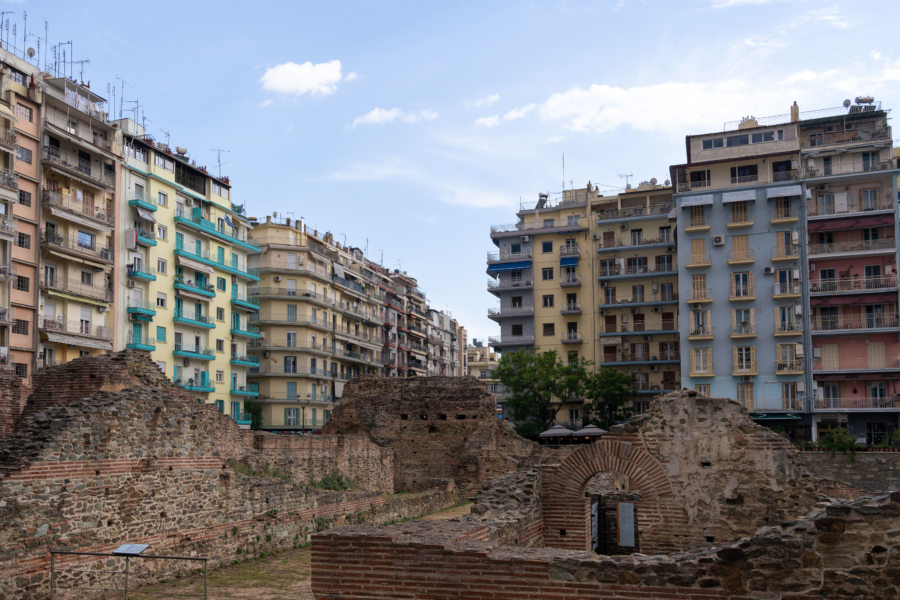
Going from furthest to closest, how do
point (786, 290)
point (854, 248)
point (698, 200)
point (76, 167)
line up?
point (698, 200) → point (786, 290) → point (854, 248) → point (76, 167)

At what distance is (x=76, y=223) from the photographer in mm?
35188

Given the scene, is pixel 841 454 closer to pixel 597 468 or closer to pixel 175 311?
pixel 597 468

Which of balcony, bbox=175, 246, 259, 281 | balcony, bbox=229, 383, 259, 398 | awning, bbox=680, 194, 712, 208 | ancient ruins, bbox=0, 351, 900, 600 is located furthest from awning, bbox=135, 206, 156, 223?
awning, bbox=680, 194, 712, 208

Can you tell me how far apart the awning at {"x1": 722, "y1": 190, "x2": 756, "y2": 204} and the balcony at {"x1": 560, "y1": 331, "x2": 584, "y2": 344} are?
1163 cm

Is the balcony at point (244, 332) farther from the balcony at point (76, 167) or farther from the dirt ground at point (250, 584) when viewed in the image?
the dirt ground at point (250, 584)

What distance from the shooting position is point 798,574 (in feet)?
24.1

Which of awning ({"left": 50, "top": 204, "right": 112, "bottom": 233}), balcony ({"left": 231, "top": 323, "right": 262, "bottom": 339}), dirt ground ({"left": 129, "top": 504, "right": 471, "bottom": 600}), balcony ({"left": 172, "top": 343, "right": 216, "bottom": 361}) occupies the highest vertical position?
awning ({"left": 50, "top": 204, "right": 112, "bottom": 233})

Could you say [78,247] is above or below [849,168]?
below

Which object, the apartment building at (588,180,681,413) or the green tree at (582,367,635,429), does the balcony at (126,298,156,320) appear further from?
the apartment building at (588,180,681,413)

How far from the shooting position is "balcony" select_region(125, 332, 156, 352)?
125 feet

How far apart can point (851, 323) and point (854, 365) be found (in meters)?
2.05

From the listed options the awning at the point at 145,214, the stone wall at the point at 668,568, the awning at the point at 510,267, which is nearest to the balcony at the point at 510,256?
the awning at the point at 510,267

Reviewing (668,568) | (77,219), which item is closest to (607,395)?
(77,219)

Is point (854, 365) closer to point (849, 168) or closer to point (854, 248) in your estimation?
point (854, 248)
